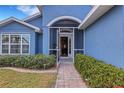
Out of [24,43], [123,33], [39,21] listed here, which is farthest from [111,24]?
[39,21]

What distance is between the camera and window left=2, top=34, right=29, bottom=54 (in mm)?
19438

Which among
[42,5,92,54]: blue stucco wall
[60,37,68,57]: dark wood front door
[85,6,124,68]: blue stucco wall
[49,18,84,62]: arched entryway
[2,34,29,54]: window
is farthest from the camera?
[60,37,68,57]: dark wood front door

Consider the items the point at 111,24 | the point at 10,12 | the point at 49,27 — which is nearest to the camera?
the point at 111,24

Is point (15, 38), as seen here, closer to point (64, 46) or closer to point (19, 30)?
point (19, 30)

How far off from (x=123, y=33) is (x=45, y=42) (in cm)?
1198

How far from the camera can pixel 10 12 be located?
87.2 ft

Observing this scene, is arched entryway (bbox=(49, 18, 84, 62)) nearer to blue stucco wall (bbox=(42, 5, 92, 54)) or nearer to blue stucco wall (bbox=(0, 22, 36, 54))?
blue stucco wall (bbox=(42, 5, 92, 54))

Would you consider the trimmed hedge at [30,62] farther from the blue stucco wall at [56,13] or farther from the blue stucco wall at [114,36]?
the blue stucco wall at [114,36]

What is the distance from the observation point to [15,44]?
19484mm

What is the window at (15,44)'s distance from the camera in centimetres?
1944

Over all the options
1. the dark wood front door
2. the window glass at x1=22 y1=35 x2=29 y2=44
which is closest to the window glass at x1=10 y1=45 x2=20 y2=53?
the window glass at x1=22 y1=35 x2=29 y2=44

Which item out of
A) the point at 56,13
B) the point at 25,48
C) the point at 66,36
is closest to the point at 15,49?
the point at 25,48
